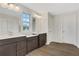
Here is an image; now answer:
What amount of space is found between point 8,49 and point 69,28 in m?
4.54

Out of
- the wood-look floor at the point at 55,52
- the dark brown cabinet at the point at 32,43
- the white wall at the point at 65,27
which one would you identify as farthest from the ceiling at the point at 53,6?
the wood-look floor at the point at 55,52

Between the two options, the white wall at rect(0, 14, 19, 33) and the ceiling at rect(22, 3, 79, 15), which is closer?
the white wall at rect(0, 14, 19, 33)

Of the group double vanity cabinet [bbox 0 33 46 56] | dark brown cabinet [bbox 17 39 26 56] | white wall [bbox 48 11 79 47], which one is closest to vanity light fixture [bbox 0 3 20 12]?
double vanity cabinet [bbox 0 33 46 56]

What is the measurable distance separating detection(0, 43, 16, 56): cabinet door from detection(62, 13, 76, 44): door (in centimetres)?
427

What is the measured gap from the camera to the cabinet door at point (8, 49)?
204 cm

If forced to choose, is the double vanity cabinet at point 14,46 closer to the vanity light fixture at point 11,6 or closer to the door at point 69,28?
the vanity light fixture at point 11,6

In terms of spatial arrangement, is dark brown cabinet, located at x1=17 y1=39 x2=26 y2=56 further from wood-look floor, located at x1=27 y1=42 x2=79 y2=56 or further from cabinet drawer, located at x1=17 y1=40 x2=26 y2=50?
wood-look floor, located at x1=27 y1=42 x2=79 y2=56

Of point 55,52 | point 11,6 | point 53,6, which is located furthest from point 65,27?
point 11,6

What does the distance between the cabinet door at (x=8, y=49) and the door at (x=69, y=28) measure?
4266 mm

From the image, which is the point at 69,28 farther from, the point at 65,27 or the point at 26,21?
the point at 26,21

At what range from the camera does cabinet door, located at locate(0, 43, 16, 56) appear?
2041mm

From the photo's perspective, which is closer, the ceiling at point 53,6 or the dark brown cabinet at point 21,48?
the dark brown cabinet at point 21,48

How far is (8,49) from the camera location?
218cm

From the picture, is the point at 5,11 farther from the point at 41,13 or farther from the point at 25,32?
the point at 41,13
